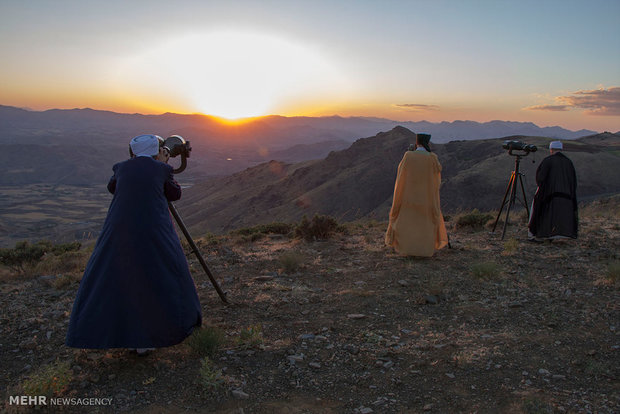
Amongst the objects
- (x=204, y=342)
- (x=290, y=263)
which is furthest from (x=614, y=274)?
(x=204, y=342)

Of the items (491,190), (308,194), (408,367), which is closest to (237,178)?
(308,194)

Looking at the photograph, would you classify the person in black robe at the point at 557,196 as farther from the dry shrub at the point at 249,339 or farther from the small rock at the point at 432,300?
the dry shrub at the point at 249,339

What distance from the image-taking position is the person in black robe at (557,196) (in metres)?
7.20

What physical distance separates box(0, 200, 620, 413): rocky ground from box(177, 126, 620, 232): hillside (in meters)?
14.4

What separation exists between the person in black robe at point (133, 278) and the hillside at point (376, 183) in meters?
17.1

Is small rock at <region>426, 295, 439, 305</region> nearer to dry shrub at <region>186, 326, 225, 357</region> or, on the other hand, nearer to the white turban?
dry shrub at <region>186, 326, 225, 357</region>

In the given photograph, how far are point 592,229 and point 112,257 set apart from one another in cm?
906

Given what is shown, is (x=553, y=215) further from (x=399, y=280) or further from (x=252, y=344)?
(x=252, y=344)

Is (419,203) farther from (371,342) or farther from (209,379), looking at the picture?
(209,379)

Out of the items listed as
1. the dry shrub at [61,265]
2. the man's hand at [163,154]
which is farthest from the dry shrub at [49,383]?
the dry shrub at [61,265]

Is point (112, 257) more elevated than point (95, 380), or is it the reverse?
point (112, 257)

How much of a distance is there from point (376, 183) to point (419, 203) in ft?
99.2

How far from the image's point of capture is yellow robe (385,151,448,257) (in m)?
6.36

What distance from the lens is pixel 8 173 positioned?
332 feet
